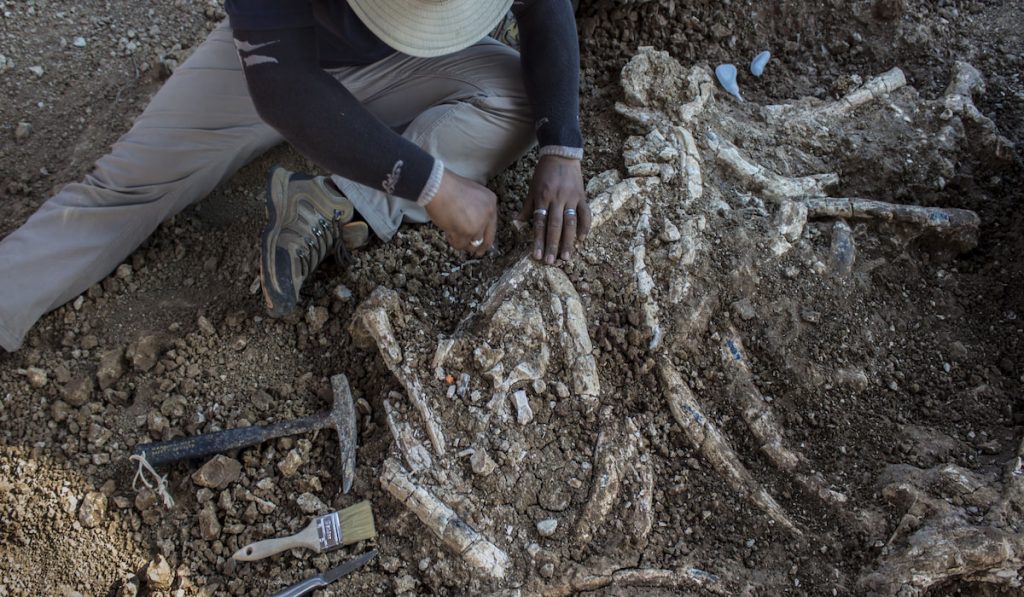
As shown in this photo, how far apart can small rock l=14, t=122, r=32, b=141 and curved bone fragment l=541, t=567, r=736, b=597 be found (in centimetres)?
254

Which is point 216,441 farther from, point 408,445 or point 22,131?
point 22,131

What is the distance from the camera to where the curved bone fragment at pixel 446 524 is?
5.85 feet

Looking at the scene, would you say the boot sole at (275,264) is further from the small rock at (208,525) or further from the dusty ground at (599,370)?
the small rock at (208,525)

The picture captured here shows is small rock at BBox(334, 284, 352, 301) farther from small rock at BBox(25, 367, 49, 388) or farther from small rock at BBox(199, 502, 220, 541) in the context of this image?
small rock at BBox(25, 367, 49, 388)

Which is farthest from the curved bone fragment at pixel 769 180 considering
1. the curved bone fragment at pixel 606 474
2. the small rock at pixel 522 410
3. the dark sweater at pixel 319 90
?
the small rock at pixel 522 410

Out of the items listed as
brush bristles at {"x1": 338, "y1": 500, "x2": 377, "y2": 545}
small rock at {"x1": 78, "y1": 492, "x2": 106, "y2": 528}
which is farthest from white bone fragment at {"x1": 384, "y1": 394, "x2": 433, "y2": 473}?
small rock at {"x1": 78, "y1": 492, "x2": 106, "y2": 528}

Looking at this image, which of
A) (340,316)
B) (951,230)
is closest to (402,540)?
(340,316)

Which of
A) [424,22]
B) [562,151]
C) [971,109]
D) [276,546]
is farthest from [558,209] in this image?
[971,109]

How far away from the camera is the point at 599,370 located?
2.05m

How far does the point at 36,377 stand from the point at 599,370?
1594 mm

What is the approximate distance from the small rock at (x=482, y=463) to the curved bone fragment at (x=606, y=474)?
9.9 inches

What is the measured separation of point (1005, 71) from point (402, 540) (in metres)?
2.77

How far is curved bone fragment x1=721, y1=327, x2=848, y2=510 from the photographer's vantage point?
1.84 meters

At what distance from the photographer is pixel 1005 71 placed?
9.36 ft
